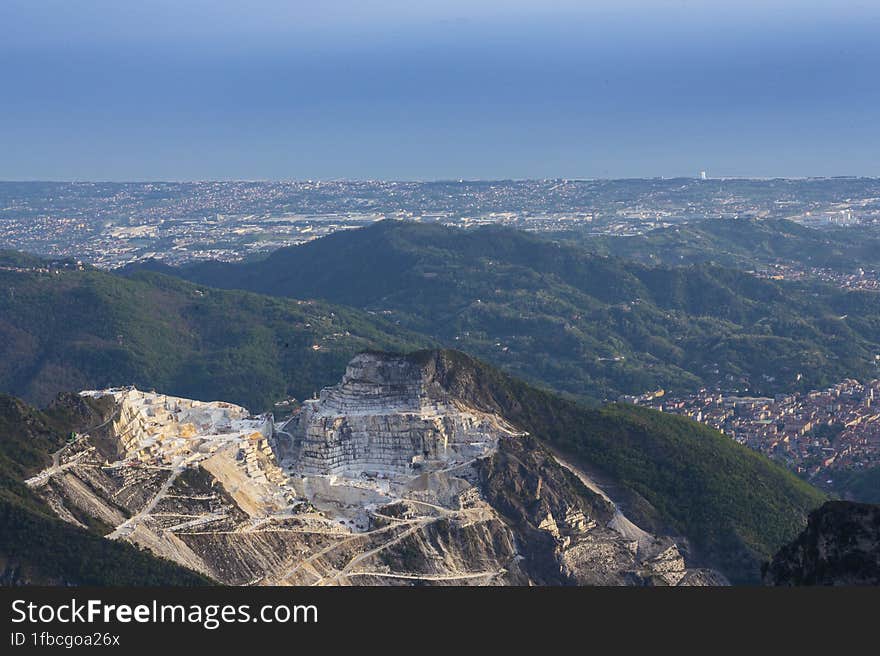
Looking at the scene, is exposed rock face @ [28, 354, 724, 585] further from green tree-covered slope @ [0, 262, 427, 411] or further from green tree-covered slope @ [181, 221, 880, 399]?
green tree-covered slope @ [181, 221, 880, 399]

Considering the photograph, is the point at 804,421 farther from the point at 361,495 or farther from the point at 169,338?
the point at 169,338

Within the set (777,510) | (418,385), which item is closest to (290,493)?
(418,385)

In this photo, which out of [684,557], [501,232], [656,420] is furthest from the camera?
[501,232]

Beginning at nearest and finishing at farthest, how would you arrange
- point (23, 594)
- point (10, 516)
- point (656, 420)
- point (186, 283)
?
1. point (23, 594)
2. point (10, 516)
3. point (656, 420)
4. point (186, 283)

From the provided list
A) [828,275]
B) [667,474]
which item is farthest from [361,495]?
[828,275]

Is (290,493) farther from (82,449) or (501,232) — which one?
(501,232)

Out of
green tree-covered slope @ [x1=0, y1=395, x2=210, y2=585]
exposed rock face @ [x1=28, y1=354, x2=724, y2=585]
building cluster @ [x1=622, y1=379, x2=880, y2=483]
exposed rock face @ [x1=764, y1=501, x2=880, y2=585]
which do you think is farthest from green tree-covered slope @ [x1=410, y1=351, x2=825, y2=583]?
exposed rock face @ [x1=764, y1=501, x2=880, y2=585]
